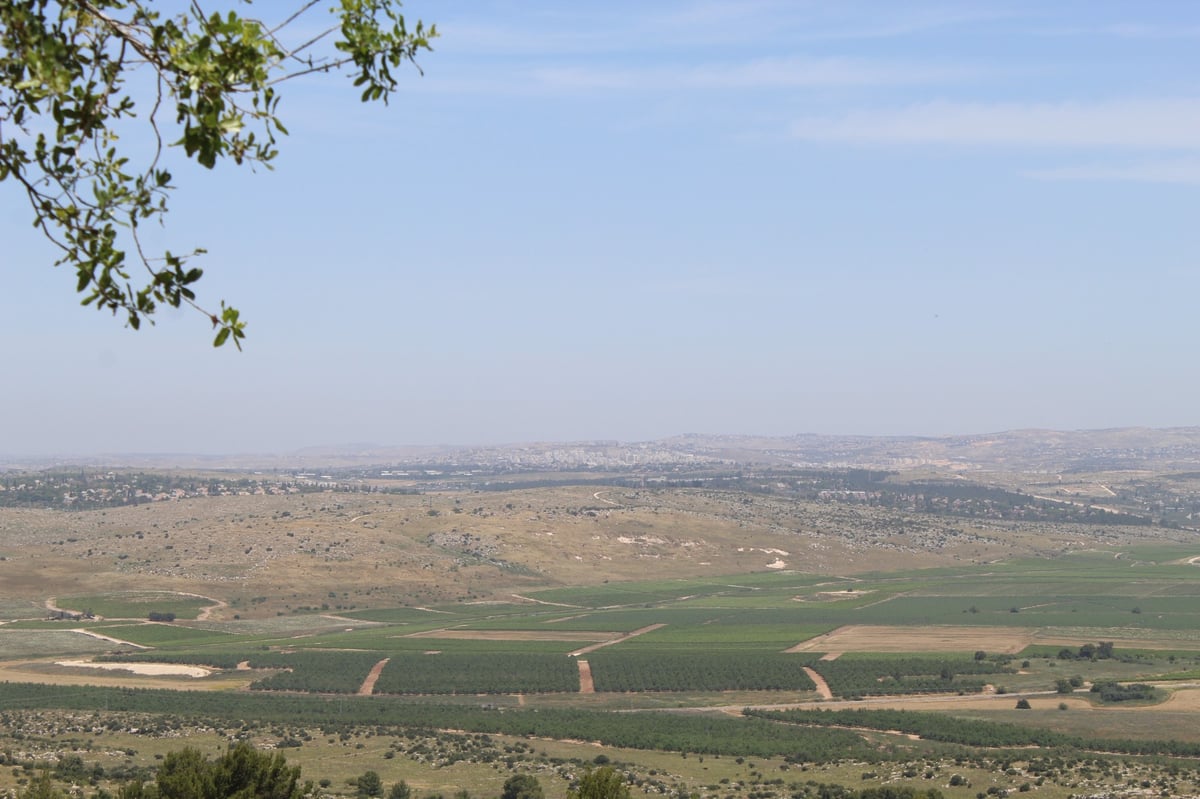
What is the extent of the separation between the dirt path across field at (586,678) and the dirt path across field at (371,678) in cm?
1421

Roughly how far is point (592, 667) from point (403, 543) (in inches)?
2772

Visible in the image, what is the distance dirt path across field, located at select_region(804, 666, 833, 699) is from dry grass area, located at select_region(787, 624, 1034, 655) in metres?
9.22

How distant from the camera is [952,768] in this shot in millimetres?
53156

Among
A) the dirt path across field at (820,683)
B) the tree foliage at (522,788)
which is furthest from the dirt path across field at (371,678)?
the tree foliage at (522,788)

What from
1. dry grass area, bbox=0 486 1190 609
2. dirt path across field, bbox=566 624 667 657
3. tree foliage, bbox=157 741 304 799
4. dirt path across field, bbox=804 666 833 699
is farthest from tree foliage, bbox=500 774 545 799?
dry grass area, bbox=0 486 1190 609

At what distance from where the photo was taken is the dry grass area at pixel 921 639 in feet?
315

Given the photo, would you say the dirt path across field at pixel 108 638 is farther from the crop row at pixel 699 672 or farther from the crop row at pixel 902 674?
the crop row at pixel 902 674

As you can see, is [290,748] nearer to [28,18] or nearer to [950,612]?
[28,18]

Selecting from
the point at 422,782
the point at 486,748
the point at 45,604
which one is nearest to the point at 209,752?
the point at 422,782

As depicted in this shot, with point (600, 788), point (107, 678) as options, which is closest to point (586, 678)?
point (107, 678)

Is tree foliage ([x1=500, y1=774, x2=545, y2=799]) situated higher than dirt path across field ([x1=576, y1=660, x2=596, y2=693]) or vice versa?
tree foliage ([x1=500, y1=774, x2=545, y2=799])

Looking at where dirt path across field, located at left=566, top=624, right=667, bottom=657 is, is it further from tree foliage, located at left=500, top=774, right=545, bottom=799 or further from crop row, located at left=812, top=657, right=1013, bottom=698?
tree foliage, located at left=500, top=774, right=545, bottom=799

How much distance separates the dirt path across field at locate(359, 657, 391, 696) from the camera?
78875mm

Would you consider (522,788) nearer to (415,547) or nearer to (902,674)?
(902,674)
